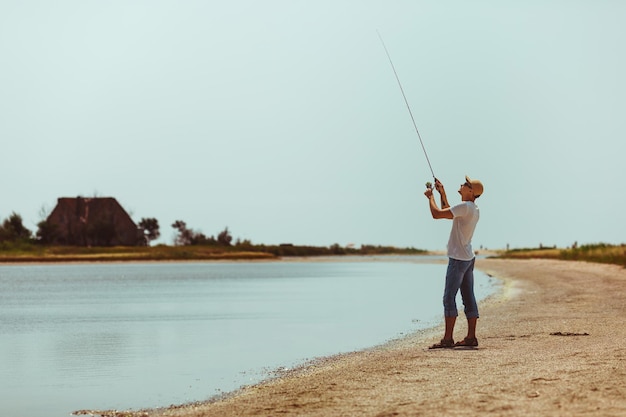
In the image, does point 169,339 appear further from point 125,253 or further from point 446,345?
point 125,253

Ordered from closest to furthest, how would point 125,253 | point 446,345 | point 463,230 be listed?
point 463,230 → point 446,345 → point 125,253

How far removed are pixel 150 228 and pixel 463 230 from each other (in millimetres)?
73319

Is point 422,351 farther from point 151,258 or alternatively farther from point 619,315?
point 151,258

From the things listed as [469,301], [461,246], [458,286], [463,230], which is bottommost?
[469,301]

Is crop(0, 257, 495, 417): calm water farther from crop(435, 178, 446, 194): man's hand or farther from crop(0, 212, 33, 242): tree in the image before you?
crop(0, 212, 33, 242): tree

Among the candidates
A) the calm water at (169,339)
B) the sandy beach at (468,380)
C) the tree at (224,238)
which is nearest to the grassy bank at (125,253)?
the tree at (224,238)

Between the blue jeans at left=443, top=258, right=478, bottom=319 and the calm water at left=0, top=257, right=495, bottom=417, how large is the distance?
2275 mm

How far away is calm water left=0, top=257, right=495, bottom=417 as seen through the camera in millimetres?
9875

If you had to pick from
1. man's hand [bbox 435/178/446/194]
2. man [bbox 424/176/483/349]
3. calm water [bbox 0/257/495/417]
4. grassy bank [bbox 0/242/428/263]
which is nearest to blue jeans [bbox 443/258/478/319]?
man [bbox 424/176/483/349]

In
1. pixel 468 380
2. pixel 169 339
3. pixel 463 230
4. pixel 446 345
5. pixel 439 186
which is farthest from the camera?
pixel 169 339

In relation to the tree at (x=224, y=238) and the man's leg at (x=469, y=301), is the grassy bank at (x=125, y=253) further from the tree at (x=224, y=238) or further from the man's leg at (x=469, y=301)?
the man's leg at (x=469, y=301)

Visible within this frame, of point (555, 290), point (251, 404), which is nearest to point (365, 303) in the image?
point (555, 290)

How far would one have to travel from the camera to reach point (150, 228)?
82.0 metres

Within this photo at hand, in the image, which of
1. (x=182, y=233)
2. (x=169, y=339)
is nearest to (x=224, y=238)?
(x=182, y=233)
